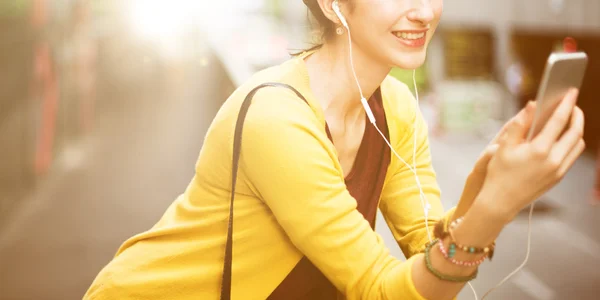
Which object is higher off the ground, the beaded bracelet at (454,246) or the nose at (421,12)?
the nose at (421,12)

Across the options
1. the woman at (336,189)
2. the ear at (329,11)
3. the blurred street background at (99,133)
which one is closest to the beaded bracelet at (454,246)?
the woman at (336,189)

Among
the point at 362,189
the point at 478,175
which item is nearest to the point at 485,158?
the point at 478,175

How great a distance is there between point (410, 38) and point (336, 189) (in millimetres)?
231

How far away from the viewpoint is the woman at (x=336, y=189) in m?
0.74

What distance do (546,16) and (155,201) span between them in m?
3.63

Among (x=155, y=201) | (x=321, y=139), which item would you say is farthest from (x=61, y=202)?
(x=321, y=139)

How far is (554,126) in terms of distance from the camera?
2.25 ft

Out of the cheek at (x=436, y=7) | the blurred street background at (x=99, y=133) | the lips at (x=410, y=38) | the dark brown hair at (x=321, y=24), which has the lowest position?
the blurred street background at (x=99, y=133)

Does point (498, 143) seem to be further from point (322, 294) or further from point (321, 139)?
point (322, 294)

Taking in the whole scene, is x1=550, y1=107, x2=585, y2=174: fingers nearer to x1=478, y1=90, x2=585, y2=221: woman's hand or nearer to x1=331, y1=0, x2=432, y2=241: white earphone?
x1=478, y1=90, x2=585, y2=221: woman's hand

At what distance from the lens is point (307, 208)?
811mm

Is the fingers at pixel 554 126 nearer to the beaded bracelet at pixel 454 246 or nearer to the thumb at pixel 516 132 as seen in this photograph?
the thumb at pixel 516 132

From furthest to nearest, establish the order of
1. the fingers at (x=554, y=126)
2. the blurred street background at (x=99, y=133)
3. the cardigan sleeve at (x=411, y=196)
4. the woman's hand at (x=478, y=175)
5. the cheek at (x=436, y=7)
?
the blurred street background at (x=99, y=133)
the cardigan sleeve at (x=411, y=196)
the cheek at (x=436, y=7)
the woman's hand at (x=478, y=175)
the fingers at (x=554, y=126)

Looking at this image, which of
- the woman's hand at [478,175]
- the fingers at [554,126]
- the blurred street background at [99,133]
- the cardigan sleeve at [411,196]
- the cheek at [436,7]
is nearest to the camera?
the fingers at [554,126]
